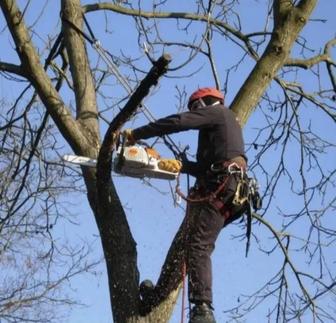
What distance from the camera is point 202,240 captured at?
468cm

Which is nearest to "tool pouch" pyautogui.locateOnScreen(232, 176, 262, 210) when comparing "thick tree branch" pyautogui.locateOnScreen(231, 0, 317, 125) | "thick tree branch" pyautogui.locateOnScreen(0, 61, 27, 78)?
"thick tree branch" pyautogui.locateOnScreen(231, 0, 317, 125)

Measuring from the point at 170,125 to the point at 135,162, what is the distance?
1.36ft

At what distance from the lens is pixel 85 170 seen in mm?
5055

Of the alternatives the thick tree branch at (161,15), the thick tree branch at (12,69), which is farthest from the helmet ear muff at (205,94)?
the thick tree branch at (161,15)

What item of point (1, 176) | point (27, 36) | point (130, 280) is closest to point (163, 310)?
point (130, 280)

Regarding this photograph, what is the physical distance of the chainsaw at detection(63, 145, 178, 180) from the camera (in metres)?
4.85

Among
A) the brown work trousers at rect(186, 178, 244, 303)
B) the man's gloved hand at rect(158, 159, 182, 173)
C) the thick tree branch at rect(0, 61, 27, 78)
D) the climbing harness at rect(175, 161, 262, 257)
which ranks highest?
the thick tree branch at rect(0, 61, 27, 78)

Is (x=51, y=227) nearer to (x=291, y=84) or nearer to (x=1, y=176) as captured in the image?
(x=1, y=176)

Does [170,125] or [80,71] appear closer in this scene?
[170,125]

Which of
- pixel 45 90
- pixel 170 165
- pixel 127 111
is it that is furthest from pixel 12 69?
pixel 127 111

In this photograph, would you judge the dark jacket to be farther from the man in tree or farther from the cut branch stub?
the cut branch stub

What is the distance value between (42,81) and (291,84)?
225 cm

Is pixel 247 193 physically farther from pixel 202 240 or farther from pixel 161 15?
pixel 161 15

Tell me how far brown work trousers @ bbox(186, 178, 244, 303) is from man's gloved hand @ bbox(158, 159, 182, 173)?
0.22 meters
